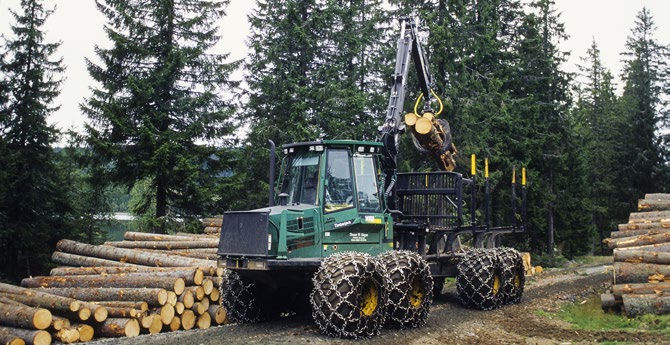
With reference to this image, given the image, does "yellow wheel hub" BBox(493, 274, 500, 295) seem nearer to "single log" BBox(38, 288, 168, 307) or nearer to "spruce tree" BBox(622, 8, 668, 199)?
"single log" BBox(38, 288, 168, 307)

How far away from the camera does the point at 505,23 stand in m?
30.9

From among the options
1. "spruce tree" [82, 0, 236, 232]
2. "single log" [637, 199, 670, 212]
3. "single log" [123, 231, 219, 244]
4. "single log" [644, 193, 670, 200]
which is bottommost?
"single log" [123, 231, 219, 244]

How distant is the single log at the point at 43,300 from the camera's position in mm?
11484

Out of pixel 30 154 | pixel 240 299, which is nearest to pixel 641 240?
pixel 240 299

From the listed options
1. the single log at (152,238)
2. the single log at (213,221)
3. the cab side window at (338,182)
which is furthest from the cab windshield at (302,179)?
the single log at (213,221)

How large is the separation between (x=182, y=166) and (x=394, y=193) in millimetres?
9956

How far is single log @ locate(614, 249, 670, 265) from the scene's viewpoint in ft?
43.4

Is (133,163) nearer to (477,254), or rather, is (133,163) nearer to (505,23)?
(477,254)

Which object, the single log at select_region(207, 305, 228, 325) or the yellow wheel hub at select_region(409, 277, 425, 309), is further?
the single log at select_region(207, 305, 228, 325)

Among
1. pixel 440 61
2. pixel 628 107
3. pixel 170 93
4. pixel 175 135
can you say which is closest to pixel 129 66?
pixel 170 93

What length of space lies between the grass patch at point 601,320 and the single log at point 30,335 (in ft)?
32.6

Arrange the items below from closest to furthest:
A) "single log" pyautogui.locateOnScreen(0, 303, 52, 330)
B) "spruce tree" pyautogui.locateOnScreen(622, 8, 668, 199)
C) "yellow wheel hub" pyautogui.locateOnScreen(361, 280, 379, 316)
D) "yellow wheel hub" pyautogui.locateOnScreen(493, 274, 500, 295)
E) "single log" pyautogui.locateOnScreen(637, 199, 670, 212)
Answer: "yellow wheel hub" pyautogui.locateOnScreen(361, 280, 379, 316), "single log" pyautogui.locateOnScreen(0, 303, 52, 330), "yellow wheel hub" pyautogui.locateOnScreen(493, 274, 500, 295), "single log" pyautogui.locateOnScreen(637, 199, 670, 212), "spruce tree" pyautogui.locateOnScreen(622, 8, 668, 199)

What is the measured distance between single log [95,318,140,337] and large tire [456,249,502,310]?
700cm

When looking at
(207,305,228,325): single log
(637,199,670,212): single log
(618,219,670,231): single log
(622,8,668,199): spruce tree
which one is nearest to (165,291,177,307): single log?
(207,305,228,325): single log
